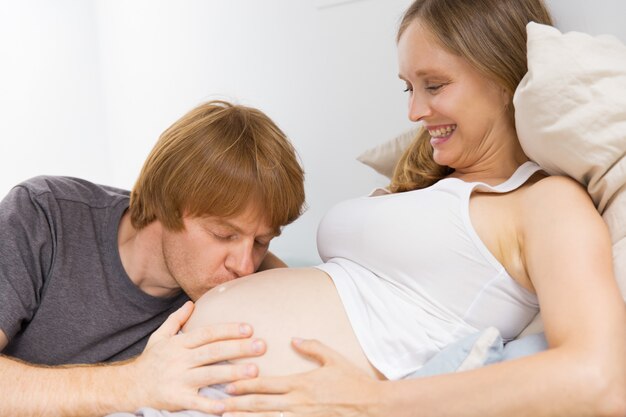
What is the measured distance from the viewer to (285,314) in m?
1.24

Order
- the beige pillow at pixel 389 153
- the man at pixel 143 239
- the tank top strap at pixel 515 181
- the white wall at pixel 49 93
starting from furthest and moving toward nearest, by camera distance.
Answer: the white wall at pixel 49 93, the beige pillow at pixel 389 153, the man at pixel 143 239, the tank top strap at pixel 515 181

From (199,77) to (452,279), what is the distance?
5.92 feet

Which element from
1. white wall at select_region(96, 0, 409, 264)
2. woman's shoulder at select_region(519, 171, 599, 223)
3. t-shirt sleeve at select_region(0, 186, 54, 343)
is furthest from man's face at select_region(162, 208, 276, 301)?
white wall at select_region(96, 0, 409, 264)

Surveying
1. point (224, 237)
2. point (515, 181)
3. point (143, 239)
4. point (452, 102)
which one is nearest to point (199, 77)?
point (143, 239)

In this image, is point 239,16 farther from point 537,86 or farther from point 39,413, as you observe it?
point 39,413

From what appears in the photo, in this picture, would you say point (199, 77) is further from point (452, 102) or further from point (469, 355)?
point (469, 355)

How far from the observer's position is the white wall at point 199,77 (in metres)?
2.09

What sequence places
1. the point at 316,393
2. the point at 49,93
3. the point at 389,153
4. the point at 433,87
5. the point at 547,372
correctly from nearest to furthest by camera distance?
the point at 547,372
the point at 316,393
the point at 433,87
the point at 389,153
the point at 49,93

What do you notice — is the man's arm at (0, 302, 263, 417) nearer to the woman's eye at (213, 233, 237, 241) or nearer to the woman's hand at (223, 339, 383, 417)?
the woman's hand at (223, 339, 383, 417)

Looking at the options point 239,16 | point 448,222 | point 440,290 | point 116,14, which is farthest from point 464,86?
point 116,14

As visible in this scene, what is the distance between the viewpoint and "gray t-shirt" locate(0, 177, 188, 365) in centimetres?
139

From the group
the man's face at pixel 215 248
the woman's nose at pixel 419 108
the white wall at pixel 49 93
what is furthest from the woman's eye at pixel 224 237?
the white wall at pixel 49 93

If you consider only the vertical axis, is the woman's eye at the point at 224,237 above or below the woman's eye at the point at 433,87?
below

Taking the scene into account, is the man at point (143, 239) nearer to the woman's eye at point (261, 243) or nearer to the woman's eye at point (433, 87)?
the woman's eye at point (261, 243)
